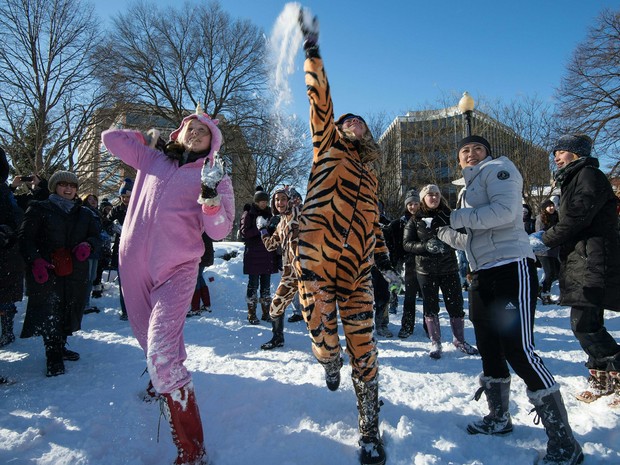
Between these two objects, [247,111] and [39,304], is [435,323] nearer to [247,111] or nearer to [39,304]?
[39,304]

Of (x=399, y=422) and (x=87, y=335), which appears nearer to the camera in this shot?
(x=399, y=422)

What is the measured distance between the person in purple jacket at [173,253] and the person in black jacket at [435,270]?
306 cm

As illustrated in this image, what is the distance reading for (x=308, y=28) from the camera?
2396mm

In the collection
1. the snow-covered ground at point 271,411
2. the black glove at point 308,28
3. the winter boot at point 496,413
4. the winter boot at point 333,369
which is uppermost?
the black glove at point 308,28

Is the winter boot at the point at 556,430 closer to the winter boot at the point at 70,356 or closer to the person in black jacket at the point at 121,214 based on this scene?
the winter boot at the point at 70,356

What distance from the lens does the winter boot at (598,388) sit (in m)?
3.08

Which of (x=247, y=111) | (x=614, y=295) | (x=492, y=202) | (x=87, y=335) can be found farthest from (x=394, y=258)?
(x=247, y=111)

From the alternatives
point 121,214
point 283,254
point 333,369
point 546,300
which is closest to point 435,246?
point 283,254

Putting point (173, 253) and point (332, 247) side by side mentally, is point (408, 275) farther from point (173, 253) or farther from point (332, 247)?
point (173, 253)

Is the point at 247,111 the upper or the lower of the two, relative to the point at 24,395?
upper

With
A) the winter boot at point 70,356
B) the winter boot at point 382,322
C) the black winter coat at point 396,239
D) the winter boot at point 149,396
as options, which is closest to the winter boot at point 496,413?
the winter boot at point 149,396

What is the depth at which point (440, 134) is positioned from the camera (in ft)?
69.3

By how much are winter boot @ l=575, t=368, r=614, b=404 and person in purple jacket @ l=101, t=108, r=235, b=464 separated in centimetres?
310

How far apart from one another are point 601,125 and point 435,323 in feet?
62.5
